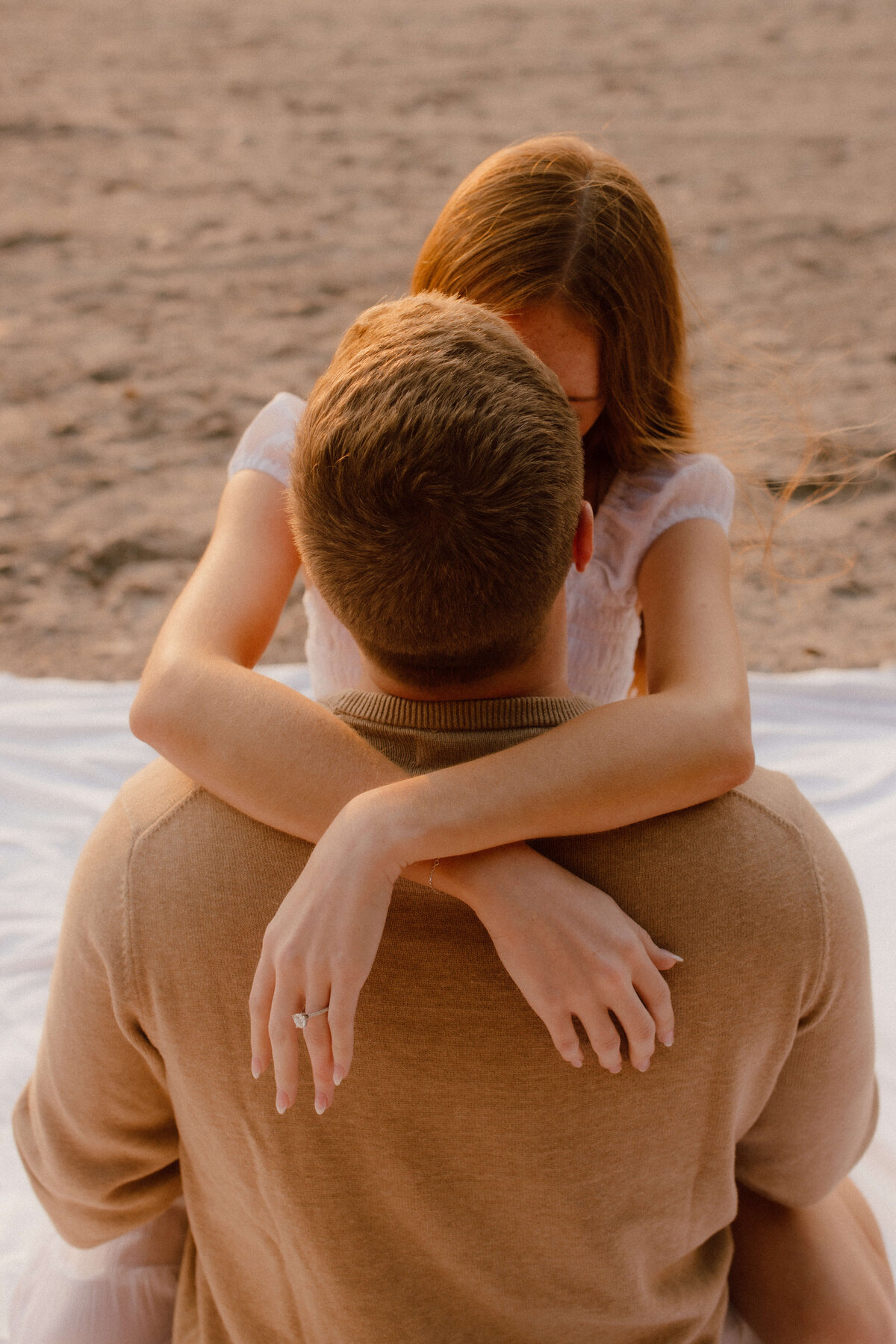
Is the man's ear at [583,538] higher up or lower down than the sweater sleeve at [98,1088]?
higher up

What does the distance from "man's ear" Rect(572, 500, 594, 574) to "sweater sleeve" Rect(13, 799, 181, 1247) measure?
0.48 m

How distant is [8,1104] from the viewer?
1.93 m

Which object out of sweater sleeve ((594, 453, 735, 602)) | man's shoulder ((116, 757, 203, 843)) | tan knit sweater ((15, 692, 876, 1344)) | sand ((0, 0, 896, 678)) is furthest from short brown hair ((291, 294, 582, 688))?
sand ((0, 0, 896, 678))

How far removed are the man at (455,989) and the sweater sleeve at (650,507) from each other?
0.66 metres

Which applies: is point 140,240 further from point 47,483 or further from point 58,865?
point 58,865

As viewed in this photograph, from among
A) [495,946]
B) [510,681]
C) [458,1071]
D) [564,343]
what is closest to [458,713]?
[510,681]

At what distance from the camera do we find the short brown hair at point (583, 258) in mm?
1533

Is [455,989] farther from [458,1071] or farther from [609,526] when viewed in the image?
[609,526]

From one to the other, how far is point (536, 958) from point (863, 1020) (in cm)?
40

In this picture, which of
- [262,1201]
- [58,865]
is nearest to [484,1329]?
[262,1201]

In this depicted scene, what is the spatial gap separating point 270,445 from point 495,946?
3.14ft

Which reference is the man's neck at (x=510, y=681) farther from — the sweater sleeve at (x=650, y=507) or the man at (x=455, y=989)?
the sweater sleeve at (x=650, y=507)

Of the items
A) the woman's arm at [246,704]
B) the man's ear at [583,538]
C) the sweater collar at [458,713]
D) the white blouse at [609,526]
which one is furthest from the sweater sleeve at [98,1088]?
the white blouse at [609,526]

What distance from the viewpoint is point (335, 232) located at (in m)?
5.30
